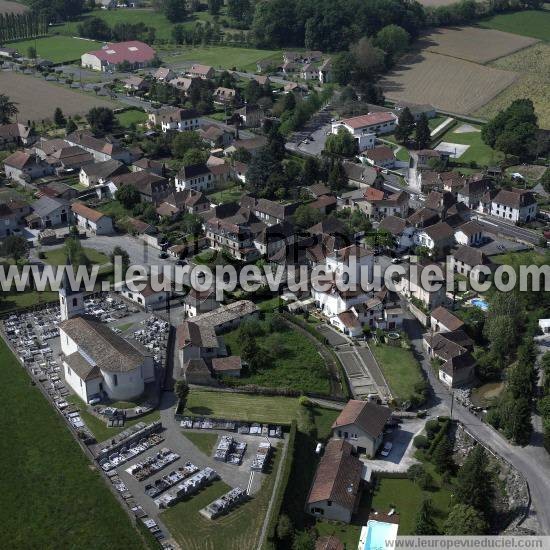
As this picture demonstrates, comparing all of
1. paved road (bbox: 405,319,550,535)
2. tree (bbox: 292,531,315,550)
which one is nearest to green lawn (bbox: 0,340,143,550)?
tree (bbox: 292,531,315,550)

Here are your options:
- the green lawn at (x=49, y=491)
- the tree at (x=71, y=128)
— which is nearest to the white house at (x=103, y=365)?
the green lawn at (x=49, y=491)

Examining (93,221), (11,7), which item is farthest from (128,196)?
(11,7)

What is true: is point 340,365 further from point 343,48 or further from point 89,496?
point 343,48

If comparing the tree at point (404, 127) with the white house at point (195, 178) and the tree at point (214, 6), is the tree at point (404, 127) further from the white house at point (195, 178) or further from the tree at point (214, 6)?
the tree at point (214, 6)

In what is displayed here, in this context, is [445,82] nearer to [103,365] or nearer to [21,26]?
[21,26]

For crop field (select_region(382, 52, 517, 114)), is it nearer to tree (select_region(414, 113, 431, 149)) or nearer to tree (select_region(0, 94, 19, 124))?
tree (select_region(414, 113, 431, 149))
